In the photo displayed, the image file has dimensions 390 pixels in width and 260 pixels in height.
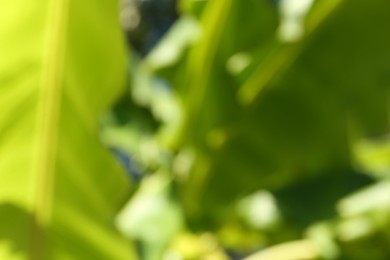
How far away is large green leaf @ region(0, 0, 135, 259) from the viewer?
479mm

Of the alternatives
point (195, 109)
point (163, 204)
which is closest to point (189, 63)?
point (195, 109)

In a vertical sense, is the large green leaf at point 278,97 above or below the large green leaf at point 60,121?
above

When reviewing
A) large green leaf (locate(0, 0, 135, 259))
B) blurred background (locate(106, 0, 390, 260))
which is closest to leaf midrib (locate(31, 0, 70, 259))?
large green leaf (locate(0, 0, 135, 259))

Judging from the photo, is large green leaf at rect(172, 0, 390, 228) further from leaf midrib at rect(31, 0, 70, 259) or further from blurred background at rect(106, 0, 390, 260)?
leaf midrib at rect(31, 0, 70, 259)

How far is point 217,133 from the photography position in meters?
0.77

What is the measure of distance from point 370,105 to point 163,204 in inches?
8.6

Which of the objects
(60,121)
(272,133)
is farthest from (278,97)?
(60,121)

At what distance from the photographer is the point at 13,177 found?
485 mm

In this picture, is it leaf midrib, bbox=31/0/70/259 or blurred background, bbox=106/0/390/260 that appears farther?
blurred background, bbox=106/0/390/260

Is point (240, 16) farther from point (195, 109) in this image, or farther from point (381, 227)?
point (381, 227)

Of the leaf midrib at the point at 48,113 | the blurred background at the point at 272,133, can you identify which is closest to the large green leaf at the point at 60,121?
the leaf midrib at the point at 48,113

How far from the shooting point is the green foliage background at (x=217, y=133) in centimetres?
49

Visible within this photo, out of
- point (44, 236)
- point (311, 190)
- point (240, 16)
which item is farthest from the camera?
point (311, 190)

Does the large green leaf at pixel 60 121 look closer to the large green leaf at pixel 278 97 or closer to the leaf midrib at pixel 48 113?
the leaf midrib at pixel 48 113
